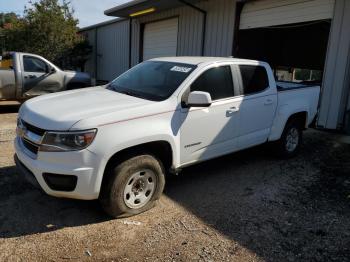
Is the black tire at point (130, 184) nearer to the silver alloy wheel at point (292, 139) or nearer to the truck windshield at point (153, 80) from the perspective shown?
the truck windshield at point (153, 80)

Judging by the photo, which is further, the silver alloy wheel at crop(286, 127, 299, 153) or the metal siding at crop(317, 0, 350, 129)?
the metal siding at crop(317, 0, 350, 129)

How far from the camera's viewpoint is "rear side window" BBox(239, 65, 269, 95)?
527 centimetres

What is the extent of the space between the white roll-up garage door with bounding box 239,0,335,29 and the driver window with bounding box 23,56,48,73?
251 inches

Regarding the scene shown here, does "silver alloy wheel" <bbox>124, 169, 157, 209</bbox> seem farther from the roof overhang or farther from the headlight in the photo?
the roof overhang

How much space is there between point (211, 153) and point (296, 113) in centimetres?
236

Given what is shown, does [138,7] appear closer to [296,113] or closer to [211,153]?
[296,113]

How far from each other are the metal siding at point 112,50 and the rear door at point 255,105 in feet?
42.0

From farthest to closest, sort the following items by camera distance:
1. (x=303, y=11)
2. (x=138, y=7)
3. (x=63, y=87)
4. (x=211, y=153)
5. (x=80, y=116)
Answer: (x=138, y=7) → (x=63, y=87) → (x=303, y=11) → (x=211, y=153) → (x=80, y=116)

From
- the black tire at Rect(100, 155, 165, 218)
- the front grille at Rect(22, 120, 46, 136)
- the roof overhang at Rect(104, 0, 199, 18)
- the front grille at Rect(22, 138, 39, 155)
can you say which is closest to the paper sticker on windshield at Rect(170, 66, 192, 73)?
Result: the black tire at Rect(100, 155, 165, 218)

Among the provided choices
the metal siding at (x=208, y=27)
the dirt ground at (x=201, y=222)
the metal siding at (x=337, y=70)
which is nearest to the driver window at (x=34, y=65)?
the metal siding at (x=208, y=27)

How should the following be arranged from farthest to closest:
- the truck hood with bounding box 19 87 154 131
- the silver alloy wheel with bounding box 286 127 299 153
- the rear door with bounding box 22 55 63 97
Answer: the rear door with bounding box 22 55 63 97 < the silver alloy wheel with bounding box 286 127 299 153 < the truck hood with bounding box 19 87 154 131

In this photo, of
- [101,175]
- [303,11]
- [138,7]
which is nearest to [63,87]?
[138,7]

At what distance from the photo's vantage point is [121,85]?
493 cm

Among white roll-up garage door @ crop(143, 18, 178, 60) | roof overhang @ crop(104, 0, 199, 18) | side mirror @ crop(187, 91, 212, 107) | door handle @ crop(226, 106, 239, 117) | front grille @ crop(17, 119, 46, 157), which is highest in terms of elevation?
roof overhang @ crop(104, 0, 199, 18)
